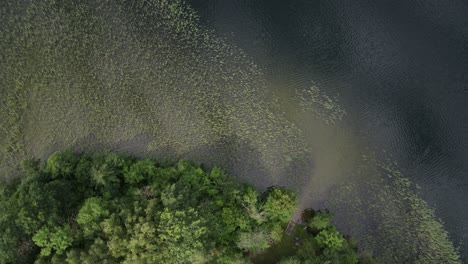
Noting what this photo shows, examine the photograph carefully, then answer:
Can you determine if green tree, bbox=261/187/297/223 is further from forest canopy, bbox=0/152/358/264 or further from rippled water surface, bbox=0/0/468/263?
rippled water surface, bbox=0/0/468/263

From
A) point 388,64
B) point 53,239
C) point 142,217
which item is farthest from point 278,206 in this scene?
point 388,64

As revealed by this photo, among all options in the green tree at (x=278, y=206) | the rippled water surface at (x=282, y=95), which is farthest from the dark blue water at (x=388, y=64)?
the green tree at (x=278, y=206)

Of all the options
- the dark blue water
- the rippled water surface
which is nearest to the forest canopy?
the rippled water surface

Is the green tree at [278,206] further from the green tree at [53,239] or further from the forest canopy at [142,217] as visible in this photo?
the green tree at [53,239]

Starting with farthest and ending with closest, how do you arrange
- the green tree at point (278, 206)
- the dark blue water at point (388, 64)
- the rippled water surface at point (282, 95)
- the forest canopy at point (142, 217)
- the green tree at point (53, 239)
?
the dark blue water at point (388, 64), the rippled water surface at point (282, 95), the green tree at point (278, 206), the forest canopy at point (142, 217), the green tree at point (53, 239)

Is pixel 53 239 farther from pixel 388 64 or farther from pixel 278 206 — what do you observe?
pixel 388 64

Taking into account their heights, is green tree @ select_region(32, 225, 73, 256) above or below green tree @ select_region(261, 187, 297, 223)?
below
